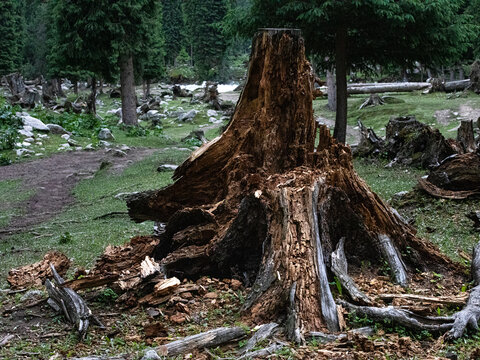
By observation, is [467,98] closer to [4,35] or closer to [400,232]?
[400,232]

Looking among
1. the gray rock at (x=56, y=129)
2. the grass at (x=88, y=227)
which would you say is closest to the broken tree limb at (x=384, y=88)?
the gray rock at (x=56, y=129)

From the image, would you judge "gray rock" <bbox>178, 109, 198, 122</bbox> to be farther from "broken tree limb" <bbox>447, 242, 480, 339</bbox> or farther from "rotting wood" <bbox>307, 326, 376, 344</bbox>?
"rotting wood" <bbox>307, 326, 376, 344</bbox>

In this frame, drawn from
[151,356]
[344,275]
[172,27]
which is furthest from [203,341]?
[172,27]

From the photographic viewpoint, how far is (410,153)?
16.1 meters

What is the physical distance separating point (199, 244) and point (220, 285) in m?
0.76

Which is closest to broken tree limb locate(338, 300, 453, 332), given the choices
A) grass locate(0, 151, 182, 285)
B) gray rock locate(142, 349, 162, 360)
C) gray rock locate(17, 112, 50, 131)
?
gray rock locate(142, 349, 162, 360)

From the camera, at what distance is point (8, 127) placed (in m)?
24.6

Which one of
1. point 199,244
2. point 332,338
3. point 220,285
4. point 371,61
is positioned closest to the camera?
point 332,338

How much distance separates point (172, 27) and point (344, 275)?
85.3m

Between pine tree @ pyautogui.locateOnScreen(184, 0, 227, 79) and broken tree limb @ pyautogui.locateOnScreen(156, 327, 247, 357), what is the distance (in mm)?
65658

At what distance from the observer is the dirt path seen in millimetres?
13883

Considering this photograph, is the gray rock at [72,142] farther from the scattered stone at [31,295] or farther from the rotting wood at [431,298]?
the rotting wood at [431,298]

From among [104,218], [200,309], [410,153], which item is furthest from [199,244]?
[410,153]

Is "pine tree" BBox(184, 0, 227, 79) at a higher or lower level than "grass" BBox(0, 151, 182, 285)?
higher
